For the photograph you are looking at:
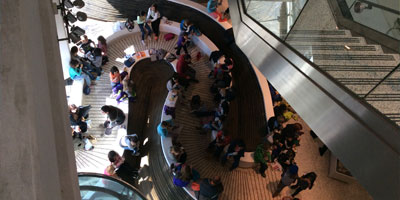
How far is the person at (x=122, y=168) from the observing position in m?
7.37

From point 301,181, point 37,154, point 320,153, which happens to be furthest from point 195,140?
point 37,154

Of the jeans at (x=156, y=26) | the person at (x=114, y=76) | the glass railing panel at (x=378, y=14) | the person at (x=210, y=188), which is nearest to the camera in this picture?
the glass railing panel at (x=378, y=14)

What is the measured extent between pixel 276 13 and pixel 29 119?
213 inches

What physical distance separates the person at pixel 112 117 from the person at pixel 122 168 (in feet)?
4.25

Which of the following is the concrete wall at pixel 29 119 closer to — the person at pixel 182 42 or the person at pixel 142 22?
the person at pixel 182 42

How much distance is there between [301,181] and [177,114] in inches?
182

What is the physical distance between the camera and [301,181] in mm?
7309

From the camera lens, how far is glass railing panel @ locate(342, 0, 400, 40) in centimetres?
335

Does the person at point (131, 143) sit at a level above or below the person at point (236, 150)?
above

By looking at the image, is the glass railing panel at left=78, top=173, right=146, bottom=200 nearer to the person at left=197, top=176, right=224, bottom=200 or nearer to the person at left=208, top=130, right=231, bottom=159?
the person at left=197, top=176, right=224, bottom=200

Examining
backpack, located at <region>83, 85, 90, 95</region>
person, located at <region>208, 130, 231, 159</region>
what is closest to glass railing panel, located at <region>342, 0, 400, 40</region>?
person, located at <region>208, 130, 231, 159</region>

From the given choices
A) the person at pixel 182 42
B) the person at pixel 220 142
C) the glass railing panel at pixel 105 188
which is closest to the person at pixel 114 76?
the person at pixel 182 42

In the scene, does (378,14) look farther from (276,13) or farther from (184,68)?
(184,68)

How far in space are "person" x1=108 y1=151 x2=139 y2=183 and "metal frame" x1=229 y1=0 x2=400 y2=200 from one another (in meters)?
4.80
